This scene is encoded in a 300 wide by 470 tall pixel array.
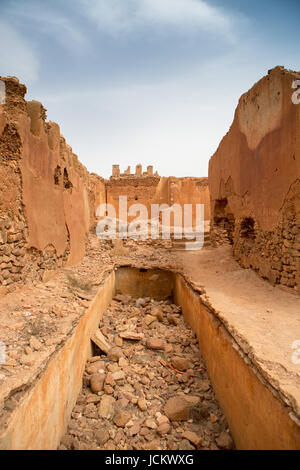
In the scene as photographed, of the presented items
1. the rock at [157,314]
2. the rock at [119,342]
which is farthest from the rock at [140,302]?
the rock at [119,342]

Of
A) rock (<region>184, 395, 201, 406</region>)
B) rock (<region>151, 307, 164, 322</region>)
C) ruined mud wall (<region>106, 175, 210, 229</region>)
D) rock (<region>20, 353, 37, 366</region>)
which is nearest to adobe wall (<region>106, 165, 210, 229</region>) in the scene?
ruined mud wall (<region>106, 175, 210, 229</region>)

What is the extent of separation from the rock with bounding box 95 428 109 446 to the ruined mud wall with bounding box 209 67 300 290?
3.29m

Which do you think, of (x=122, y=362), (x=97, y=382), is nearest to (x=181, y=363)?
(x=122, y=362)

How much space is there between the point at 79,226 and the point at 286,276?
Result: 4842mm

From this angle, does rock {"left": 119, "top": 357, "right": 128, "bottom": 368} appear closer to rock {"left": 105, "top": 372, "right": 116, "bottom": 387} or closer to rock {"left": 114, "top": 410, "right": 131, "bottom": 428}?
rock {"left": 105, "top": 372, "right": 116, "bottom": 387}

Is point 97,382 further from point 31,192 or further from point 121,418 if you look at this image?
point 31,192

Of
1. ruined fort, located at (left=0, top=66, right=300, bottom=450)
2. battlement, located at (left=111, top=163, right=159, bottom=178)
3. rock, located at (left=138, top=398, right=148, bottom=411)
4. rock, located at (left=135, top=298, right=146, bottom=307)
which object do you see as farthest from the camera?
battlement, located at (left=111, top=163, right=159, bottom=178)

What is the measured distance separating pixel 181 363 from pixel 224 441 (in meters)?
1.24

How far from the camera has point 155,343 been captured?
422cm

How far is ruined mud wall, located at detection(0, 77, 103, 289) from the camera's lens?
332 cm

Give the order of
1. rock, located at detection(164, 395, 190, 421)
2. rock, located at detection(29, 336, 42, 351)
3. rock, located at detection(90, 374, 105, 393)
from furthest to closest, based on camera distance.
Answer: rock, located at detection(90, 374, 105, 393) → rock, located at detection(164, 395, 190, 421) → rock, located at detection(29, 336, 42, 351)

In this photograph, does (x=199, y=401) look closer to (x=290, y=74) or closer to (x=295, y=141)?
(x=295, y=141)

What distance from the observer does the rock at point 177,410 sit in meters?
2.83
